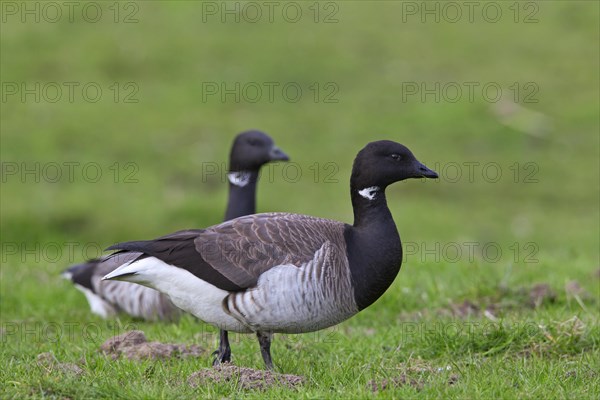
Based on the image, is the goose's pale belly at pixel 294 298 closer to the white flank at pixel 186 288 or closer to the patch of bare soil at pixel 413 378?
the white flank at pixel 186 288

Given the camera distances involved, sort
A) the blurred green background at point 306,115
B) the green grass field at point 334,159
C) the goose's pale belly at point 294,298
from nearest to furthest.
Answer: the goose's pale belly at point 294,298, the green grass field at point 334,159, the blurred green background at point 306,115

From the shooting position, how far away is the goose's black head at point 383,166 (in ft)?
23.8

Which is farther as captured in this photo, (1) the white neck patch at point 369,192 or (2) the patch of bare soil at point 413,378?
(1) the white neck patch at point 369,192

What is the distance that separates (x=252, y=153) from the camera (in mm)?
10469

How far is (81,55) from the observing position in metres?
20.6

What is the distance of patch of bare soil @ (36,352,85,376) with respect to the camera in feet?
20.7

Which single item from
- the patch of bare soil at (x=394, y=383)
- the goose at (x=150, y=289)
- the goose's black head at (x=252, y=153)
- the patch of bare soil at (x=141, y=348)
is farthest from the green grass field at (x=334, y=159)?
the goose's black head at (x=252, y=153)

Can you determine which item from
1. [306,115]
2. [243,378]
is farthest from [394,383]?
[306,115]

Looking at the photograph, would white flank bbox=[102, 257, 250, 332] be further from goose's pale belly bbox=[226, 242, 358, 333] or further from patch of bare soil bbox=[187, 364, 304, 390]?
patch of bare soil bbox=[187, 364, 304, 390]

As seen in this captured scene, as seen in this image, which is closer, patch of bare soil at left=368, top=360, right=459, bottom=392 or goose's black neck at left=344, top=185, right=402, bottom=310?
patch of bare soil at left=368, top=360, right=459, bottom=392

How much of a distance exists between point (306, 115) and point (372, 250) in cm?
1346

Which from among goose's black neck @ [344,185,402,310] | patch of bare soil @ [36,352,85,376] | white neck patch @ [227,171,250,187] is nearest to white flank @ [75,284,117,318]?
white neck patch @ [227,171,250,187]

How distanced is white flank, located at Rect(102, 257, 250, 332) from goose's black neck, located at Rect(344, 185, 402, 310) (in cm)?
90

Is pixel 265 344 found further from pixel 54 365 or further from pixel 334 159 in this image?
pixel 334 159
